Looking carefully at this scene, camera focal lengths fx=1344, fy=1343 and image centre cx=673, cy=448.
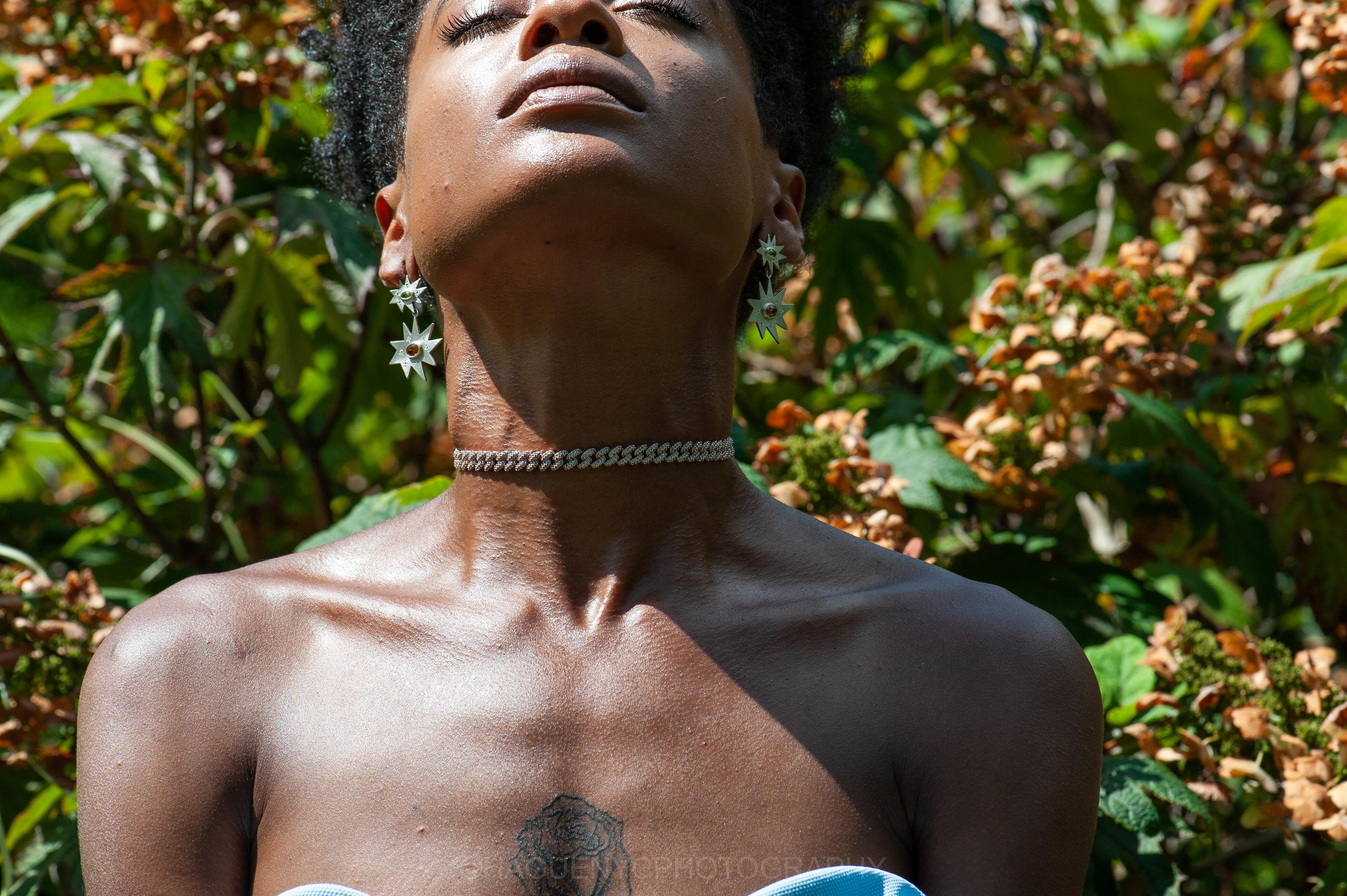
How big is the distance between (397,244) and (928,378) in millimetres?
1651

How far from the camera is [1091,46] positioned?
405 cm

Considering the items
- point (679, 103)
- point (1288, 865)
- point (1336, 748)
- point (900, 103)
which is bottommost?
point (1288, 865)

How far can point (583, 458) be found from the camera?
1.78m

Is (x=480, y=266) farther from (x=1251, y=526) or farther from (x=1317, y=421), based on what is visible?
(x=1317, y=421)

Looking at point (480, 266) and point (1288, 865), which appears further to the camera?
point (1288, 865)

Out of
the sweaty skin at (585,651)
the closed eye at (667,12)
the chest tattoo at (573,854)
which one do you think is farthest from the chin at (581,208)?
the chest tattoo at (573,854)

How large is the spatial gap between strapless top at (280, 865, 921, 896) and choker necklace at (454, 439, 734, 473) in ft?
1.84

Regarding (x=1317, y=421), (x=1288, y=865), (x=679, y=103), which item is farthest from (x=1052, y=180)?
(x=679, y=103)

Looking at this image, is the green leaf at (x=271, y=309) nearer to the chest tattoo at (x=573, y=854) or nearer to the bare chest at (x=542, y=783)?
the bare chest at (x=542, y=783)

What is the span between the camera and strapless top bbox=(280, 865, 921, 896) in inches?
60.5

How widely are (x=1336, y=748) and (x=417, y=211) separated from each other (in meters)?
1.62

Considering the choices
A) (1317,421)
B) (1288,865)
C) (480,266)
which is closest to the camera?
(480,266)

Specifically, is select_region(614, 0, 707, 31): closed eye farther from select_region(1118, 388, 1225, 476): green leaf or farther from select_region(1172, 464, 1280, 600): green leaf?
select_region(1172, 464, 1280, 600): green leaf

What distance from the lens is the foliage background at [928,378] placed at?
2.32 m
